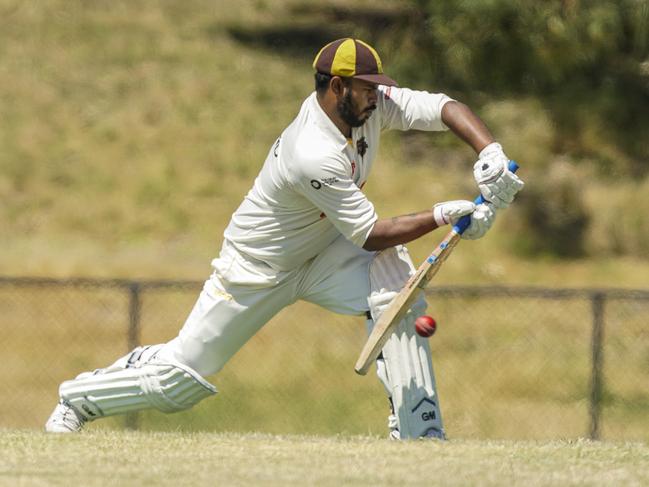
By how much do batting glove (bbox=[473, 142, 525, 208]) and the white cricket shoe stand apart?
239 centimetres

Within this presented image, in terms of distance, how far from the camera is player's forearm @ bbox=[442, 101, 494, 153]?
251 inches

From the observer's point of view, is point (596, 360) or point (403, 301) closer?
point (403, 301)

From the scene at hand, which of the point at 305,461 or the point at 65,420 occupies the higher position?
the point at 305,461

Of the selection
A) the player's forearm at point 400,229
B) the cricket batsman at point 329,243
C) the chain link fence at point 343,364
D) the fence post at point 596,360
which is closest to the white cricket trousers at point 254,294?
the cricket batsman at point 329,243

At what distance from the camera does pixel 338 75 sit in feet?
20.7

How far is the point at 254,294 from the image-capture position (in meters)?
6.66

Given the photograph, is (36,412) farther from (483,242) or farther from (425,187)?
(425,187)

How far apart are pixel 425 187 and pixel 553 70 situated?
266 cm

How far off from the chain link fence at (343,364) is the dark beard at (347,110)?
13.7ft

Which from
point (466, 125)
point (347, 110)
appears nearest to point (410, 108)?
point (466, 125)

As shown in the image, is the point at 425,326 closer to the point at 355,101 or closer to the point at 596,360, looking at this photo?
the point at 355,101

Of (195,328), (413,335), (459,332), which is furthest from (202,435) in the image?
(459,332)

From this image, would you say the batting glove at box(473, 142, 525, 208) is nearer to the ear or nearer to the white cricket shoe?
the ear

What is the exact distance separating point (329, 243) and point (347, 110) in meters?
0.71
